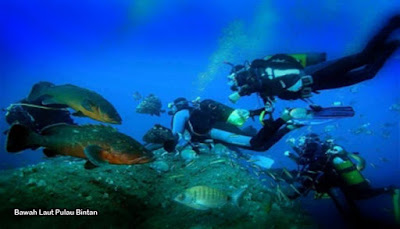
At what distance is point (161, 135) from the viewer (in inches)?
236

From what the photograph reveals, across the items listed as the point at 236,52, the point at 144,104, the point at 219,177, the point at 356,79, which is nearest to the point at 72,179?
the point at 219,177

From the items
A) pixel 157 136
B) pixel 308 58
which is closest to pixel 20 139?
pixel 157 136

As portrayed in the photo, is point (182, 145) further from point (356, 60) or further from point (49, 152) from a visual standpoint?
point (49, 152)

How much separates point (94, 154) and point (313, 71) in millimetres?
5432

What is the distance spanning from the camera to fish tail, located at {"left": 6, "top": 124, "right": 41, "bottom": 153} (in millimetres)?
2420

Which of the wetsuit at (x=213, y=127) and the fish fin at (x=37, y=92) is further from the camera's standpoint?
the wetsuit at (x=213, y=127)

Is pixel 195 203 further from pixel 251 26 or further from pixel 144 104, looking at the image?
pixel 251 26

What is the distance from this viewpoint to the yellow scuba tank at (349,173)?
698cm

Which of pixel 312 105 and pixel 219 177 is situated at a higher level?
pixel 312 105

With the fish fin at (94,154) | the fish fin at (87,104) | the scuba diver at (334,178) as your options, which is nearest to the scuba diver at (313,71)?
the scuba diver at (334,178)

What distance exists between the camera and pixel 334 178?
23.9 feet

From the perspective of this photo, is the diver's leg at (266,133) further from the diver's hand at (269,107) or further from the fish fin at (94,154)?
the fish fin at (94,154)

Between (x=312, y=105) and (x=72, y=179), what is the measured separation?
5315mm

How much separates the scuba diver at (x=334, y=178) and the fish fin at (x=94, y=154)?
557 centimetres
